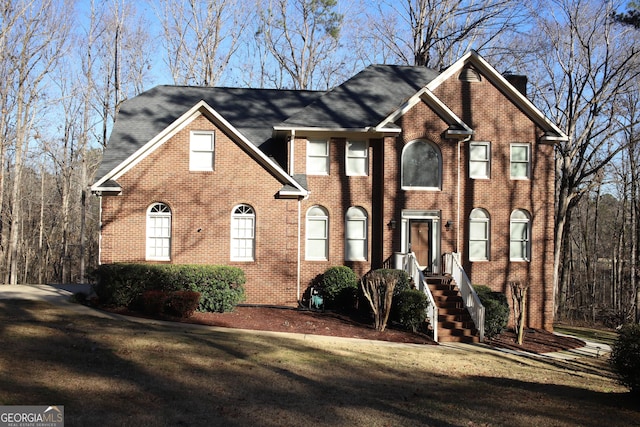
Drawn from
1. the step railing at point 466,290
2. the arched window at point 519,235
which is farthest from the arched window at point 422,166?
the arched window at point 519,235

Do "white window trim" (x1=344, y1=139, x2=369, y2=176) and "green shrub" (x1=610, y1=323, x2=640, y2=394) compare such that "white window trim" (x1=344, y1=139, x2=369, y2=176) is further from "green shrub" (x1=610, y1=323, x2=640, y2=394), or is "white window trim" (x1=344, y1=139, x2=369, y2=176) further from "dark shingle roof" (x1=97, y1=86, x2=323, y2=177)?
"green shrub" (x1=610, y1=323, x2=640, y2=394)

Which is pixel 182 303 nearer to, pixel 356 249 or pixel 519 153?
pixel 356 249

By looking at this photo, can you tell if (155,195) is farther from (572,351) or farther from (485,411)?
(572,351)

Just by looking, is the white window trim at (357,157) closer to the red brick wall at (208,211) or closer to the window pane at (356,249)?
the window pane at (356,249)

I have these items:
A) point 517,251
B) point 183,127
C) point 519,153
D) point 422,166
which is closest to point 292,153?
point 183,127

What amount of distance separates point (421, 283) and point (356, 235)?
3.66m

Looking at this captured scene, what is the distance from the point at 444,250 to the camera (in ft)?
67.1

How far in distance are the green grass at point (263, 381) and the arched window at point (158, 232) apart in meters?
4.78

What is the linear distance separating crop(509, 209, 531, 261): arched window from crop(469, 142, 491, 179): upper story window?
6.35 ft

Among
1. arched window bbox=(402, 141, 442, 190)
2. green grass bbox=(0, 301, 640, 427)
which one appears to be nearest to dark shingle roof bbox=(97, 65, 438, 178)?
arched window bbox=(402, 141, 442, 190)

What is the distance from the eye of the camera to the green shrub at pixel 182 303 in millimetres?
15461

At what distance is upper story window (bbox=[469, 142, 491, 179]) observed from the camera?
2106 centimetres

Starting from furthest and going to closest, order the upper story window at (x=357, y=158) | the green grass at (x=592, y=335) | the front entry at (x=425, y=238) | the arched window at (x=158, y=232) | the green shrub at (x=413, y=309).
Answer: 1. the green grass at (x=592, y=335)
2. the upper story window at (x=357, y=158)
3. the front entry at (x=425, y=238)
4. the arched window at (x=158, y=232)
5. the green shrub at (x=413, y=309)

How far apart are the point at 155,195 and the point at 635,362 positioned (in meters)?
14.6
